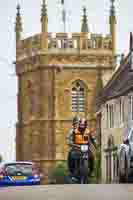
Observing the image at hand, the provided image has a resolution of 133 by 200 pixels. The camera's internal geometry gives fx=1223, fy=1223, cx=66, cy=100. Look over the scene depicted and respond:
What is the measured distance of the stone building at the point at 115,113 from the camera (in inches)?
2496

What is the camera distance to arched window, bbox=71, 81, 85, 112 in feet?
319

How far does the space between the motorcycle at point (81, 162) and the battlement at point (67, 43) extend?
6331cm

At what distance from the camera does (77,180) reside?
3378cm

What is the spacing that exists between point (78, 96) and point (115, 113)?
97.8ft

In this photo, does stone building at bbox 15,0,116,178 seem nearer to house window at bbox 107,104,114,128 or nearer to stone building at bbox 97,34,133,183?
stone building at bbox 97,34,133,183

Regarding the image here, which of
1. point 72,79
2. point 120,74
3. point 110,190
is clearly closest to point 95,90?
point 72,79

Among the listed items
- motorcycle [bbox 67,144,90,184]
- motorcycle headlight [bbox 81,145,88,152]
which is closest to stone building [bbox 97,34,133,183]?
motorcycle [bbox 67,144,90,184]

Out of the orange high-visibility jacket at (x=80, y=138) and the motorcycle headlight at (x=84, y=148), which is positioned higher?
the orange high-visibility jacket at (x=80, y=138)

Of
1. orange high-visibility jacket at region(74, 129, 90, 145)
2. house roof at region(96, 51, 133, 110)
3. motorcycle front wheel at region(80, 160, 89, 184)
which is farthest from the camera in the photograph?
house roof at region(96, 51, 133, 110)

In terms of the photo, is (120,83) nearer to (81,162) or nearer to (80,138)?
(81,162)

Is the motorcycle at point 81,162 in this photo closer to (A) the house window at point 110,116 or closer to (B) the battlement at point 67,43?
(A) the house window at point 110,116

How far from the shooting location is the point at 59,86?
318 ft

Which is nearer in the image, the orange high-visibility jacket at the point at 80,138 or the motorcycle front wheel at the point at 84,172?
the orange high-visibility jacket at the point at 80,138

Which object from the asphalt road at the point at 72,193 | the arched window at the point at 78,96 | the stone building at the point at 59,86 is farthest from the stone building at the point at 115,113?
the asphalt road at the point at 72,193
